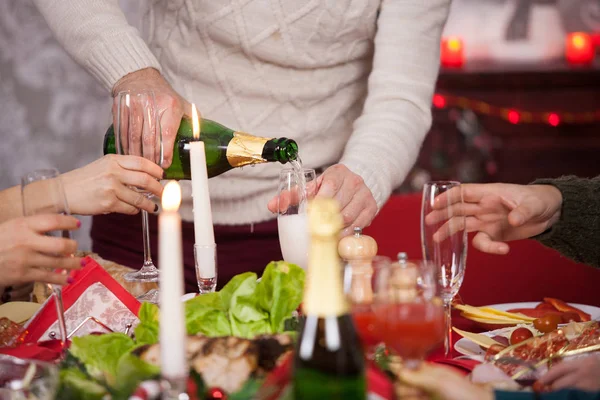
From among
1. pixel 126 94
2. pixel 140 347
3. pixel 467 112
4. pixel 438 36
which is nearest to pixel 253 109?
pixel 438 36

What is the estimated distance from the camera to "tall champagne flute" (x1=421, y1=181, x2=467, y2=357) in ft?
3.82

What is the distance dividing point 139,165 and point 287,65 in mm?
663

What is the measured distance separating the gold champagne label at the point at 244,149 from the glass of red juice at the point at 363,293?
0.61 metres

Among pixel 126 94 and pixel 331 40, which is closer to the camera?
pixel 126 94

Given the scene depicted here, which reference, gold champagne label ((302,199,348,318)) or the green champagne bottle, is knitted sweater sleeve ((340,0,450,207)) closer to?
the green champagne bottle

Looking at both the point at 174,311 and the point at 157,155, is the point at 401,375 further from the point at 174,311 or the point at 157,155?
the point at 157,155

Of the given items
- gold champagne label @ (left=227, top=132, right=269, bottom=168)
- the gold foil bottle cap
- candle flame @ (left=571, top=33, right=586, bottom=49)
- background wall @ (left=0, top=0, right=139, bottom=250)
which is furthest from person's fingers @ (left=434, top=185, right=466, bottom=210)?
candle flame @ (left=571, top=33, right=586, bottom=49)

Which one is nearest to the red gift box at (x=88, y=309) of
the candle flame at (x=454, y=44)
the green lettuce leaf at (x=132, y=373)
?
the green lettuce leaf at (x=132, y=373)

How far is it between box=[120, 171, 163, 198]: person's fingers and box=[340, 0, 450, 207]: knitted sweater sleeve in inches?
21.1

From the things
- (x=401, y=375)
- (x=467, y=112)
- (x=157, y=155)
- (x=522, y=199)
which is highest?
(x=467, y=112)

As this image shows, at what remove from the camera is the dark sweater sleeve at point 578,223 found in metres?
1.46

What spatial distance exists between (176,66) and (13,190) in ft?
1.95

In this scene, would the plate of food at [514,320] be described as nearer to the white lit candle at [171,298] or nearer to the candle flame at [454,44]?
the white lit candle at [171,298]

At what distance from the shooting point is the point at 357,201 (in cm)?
148
